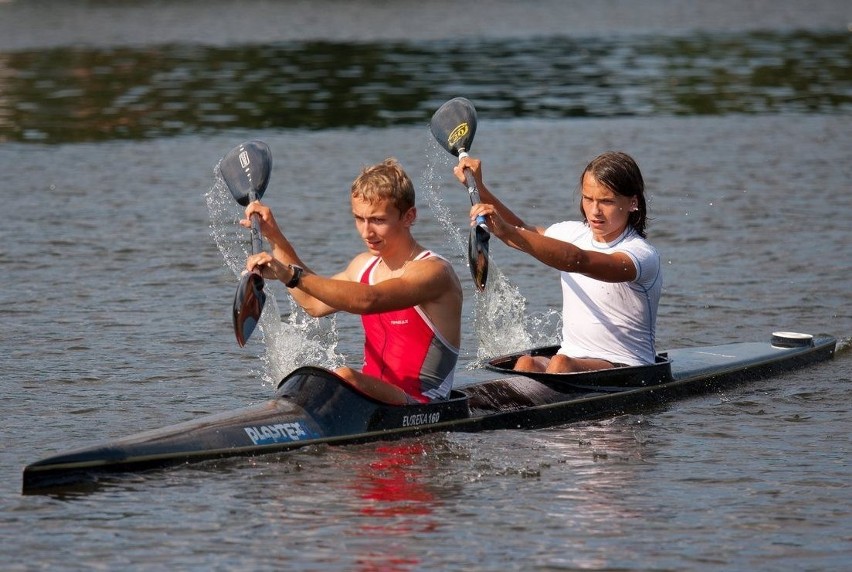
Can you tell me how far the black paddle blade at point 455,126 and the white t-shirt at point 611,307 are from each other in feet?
2.30

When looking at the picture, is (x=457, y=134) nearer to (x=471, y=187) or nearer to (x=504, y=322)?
(x=471, y=187)

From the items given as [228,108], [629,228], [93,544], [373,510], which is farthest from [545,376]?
[228,108]

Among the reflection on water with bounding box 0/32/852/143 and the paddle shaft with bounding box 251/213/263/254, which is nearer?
the paddle shaft with bounding box 251/213/263/254

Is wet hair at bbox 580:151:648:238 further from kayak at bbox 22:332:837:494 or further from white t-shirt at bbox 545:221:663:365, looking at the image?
kayak at bbox 22:332:837:494

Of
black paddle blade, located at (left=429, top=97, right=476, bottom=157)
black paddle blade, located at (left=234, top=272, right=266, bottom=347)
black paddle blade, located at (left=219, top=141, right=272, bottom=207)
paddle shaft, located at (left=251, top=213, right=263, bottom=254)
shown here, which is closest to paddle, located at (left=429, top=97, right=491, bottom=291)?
black paddle blade, located at (left=429, top=97, right=476, bottom=157)

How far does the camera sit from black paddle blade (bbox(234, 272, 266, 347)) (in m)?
6.77

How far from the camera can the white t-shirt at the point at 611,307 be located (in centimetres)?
796

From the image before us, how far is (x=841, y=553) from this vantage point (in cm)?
588

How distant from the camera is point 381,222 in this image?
22.8ft

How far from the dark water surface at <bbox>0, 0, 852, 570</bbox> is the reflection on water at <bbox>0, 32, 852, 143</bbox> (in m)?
0.13

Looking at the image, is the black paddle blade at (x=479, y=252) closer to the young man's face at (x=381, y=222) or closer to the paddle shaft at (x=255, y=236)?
the young man's face at (x=381, y=222)

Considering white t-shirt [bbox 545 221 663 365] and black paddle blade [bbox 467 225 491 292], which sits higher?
black paddle blade [bbox 467 225 491 292]

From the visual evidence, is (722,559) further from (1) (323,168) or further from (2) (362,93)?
(2) (362,93)

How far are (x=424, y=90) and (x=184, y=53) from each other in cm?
904
